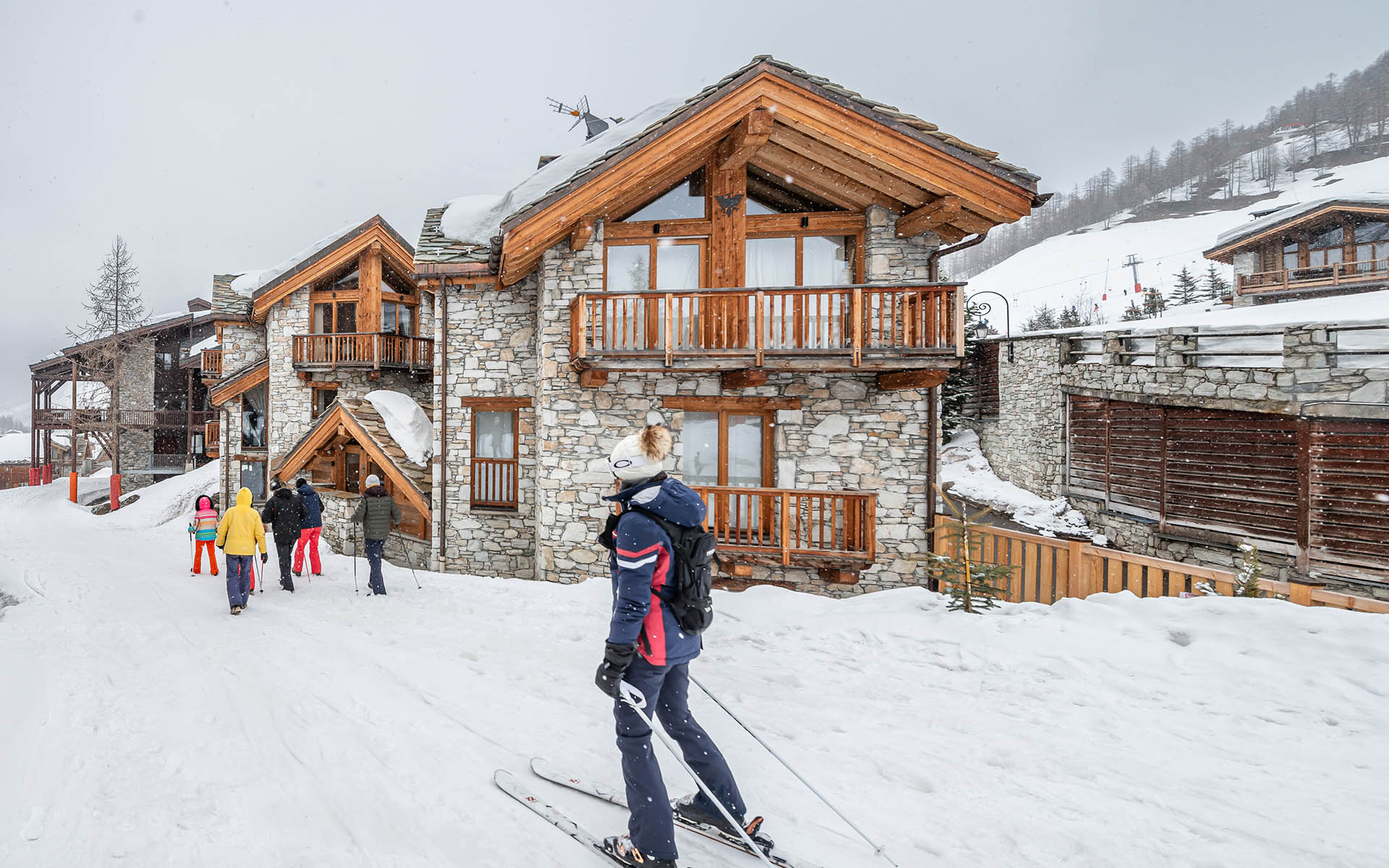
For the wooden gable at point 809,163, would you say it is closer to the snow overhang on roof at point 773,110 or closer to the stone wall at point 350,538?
the snow overhang on roof at point 773,110

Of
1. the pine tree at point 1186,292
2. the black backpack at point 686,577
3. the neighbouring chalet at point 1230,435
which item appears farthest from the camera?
the pine tree at point 1186,292

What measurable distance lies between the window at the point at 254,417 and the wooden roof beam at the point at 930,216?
2080 cm

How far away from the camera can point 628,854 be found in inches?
98.5

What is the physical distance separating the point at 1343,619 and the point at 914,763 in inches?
168

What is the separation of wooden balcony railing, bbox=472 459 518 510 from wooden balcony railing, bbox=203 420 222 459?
50.6 feet

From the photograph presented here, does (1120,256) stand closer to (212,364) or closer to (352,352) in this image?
(352,352)

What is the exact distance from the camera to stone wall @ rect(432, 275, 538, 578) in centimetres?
1051

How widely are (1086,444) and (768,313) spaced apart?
10.5m

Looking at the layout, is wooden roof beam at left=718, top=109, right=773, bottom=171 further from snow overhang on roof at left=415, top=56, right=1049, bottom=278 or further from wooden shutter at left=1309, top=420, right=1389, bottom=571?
wooden shutter at left=1309, top=420, right=1389, bottom=571

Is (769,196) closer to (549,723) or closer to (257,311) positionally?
(549,723)

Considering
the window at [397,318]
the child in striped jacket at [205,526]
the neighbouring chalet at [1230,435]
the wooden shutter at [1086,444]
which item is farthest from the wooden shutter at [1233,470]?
the window at [397,318]

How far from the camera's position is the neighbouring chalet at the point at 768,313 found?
24.8 feet

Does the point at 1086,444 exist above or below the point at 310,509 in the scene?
above

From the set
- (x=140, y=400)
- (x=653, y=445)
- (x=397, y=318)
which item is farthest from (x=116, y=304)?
(x=653, y=445)
